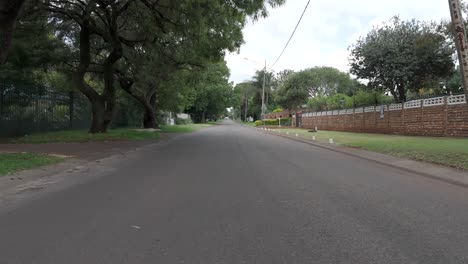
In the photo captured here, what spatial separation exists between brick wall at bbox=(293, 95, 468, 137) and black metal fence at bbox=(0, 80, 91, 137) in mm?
20872

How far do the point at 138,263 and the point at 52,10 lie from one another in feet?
63.2

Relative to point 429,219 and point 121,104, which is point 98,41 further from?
point 429,219

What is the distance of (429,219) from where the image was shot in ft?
20.7


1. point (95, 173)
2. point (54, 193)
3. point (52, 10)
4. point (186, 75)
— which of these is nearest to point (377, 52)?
point (186, 75)

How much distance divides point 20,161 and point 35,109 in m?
12.5

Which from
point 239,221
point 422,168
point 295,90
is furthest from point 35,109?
point 295,90

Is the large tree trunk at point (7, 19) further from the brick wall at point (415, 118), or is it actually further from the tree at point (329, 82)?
the tree at point (329, 82)

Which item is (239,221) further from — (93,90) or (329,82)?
(329,82)

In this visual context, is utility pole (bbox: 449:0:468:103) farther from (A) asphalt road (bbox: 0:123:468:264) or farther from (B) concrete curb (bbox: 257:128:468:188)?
(A) asphalt road (bbox: 0:123:468:264)

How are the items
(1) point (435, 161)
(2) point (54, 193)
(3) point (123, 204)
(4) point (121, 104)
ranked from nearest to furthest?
(3) point (123, 204)
(2) point (54, 193)
(1) point (435, 161)
(4) point (121, 104)

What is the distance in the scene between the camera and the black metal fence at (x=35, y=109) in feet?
66.2

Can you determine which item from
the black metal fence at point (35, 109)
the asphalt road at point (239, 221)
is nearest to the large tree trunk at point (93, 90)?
the black metal fence at point (35, 109)

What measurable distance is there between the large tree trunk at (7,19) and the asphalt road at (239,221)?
16.5 feet

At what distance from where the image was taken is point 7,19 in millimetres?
11445
